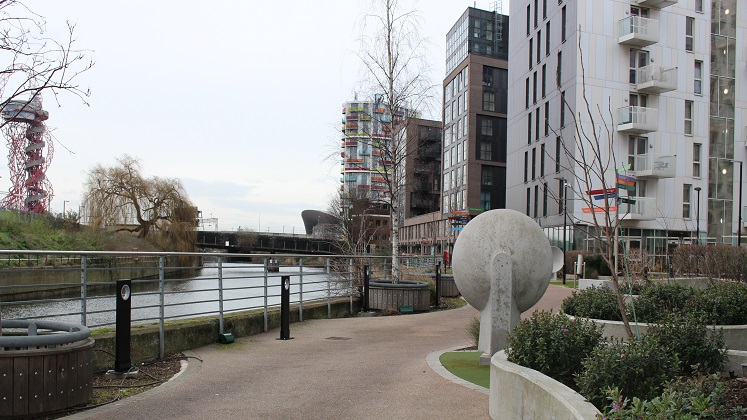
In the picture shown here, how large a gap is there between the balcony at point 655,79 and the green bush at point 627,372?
40.5m

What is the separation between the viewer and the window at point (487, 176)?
71125 mm

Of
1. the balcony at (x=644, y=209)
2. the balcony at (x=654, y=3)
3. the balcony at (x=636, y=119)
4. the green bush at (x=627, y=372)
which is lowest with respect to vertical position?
the green bush at (x=627, y=372)

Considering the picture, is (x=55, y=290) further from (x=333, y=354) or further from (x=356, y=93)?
(x=333, y=354)

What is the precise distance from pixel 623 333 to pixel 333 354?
4.37 metres

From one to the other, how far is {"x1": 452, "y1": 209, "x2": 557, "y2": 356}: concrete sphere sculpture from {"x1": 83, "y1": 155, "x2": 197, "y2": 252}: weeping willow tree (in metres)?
34.0

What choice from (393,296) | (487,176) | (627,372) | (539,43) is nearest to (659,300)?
(627,372)

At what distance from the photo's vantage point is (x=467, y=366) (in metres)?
8.70

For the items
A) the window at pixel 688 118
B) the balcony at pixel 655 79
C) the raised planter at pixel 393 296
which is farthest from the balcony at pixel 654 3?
the raised planter at pixel 393 296

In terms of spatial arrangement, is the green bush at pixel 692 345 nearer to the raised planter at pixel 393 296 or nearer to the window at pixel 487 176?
the raised planter at pixel 393 296

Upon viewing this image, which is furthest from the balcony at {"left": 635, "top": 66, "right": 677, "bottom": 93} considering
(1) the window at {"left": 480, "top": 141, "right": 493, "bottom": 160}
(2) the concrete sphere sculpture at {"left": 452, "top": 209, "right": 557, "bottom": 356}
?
(2) the concrete sphere sculpture at {"left": 452, "top": 209, "right": 557, "bottom": 356}

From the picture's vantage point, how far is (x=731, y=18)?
47.8 meters

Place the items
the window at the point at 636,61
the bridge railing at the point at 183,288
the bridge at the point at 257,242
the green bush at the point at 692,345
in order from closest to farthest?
the green bush at the point at 692,345, the bridge railing at the point at 183,288, the window at the point at 636,61, the bridge at the point at 257,242

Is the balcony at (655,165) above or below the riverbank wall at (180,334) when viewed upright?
above

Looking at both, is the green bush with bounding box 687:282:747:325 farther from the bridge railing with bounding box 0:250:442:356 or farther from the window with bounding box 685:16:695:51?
the window with bounding box 685:16:695:51
